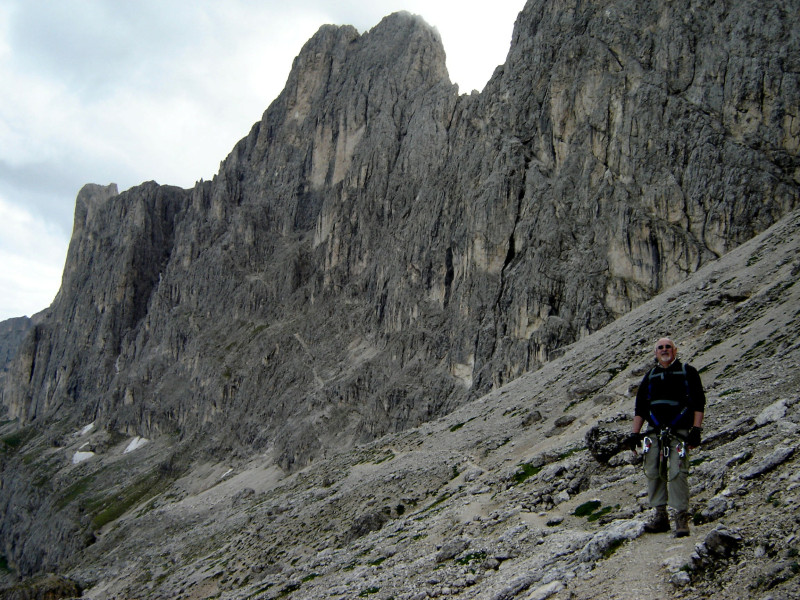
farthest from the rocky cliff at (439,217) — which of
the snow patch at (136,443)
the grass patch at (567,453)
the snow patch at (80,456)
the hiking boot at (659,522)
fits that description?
the hiking boot at (659,522)

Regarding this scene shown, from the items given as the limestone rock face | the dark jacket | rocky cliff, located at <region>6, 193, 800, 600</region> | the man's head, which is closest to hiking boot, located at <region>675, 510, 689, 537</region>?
rocky cliff, located at <region>6, 193, 800, 600</region>

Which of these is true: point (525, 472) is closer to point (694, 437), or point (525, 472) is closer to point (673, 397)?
point (673, 397)

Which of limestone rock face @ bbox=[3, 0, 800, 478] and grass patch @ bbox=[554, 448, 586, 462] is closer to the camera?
grass patch @ bbox=[554, 448, 586, 462]

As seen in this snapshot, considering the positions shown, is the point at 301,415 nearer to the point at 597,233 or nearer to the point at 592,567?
the point at 597,233

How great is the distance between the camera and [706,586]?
9.76 meters

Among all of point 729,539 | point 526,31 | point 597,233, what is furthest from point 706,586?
point 526,31

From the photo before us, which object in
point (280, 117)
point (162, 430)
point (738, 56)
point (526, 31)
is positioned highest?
point (280, 117)

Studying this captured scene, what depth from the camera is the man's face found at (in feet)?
41.1

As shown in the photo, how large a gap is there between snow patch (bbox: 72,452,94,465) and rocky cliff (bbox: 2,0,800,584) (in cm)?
823

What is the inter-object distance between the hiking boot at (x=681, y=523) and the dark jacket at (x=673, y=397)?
5.60ft

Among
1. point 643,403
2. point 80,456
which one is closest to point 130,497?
point 80,456

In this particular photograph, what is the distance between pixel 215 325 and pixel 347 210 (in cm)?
4730

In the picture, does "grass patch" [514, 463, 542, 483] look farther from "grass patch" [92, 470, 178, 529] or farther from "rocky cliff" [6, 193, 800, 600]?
"grass patch" [92, 470, 178, 529]

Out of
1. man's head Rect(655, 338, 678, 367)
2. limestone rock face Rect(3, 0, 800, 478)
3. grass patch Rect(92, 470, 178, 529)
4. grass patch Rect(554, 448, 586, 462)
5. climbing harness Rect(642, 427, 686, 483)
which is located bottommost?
grass patch Rect(92, 470, 178, 529)
